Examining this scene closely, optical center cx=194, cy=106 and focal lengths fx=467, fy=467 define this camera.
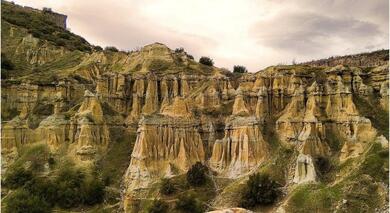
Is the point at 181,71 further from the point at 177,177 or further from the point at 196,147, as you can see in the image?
the point at 177,177

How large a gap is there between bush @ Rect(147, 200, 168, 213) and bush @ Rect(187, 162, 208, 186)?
3.36m

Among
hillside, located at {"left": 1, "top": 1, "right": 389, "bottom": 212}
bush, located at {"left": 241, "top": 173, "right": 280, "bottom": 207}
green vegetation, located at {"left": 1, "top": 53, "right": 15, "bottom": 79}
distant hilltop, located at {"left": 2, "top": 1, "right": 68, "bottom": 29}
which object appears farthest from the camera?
distant hilltop, located at {"left": 2, "top": 1, "right": 68, "bottom": 29}

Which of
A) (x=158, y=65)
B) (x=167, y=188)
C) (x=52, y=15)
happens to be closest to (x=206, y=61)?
(x=158, y=65)

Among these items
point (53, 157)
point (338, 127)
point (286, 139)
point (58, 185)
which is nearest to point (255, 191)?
point (286, 139)

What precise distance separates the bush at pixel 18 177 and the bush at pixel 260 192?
19884 millimetres

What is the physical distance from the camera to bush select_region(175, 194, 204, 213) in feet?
122

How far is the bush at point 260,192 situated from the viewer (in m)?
36.0

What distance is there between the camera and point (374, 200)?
32438 millimetres

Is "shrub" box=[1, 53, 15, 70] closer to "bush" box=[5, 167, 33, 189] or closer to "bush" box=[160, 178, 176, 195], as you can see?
"bush" box=[5, 167, 33, 189]

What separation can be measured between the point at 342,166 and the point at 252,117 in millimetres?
9194

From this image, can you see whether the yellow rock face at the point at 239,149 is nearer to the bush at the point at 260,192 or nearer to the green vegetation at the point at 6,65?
the bush at the point at 260,192

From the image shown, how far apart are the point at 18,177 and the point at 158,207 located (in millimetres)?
14148

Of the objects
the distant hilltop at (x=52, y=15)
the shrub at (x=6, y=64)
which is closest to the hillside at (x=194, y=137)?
the shrub at (x=6, y=64)

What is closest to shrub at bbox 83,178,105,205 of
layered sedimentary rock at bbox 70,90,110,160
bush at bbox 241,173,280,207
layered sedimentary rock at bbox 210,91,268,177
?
layered sedimentary rock at bbox 70,90,110,160
